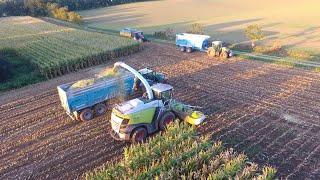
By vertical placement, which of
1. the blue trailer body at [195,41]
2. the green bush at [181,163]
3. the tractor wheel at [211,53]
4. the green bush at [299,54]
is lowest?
the green bush at [181,163]

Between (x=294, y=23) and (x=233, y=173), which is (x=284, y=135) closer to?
(x=233, y=173)

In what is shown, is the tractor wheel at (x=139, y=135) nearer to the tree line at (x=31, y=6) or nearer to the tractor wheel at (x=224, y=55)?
the tractor wheel at (x=224, y=55)

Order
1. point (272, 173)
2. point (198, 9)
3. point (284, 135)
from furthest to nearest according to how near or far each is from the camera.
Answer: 1. point (198, 9)
2. point (284, 135)
3. point (272, 173)

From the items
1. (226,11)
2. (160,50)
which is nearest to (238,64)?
(160,50)

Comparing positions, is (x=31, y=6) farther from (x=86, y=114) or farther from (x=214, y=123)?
(x=214, y=123)

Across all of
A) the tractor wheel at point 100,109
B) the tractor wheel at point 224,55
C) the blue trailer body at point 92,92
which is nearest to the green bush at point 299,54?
the tractor wheel at point 224,55

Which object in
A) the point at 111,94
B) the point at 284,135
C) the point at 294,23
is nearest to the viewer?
the point at 284,135
